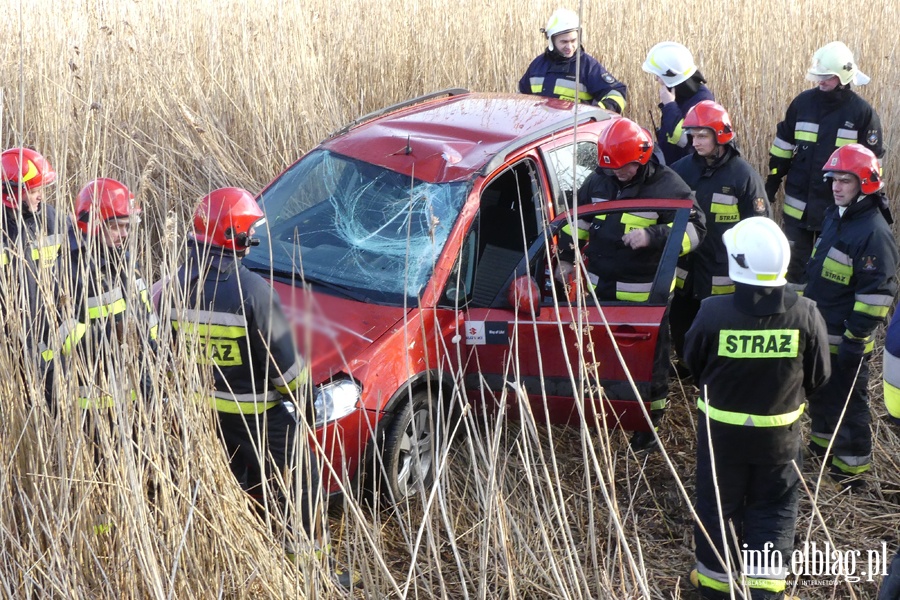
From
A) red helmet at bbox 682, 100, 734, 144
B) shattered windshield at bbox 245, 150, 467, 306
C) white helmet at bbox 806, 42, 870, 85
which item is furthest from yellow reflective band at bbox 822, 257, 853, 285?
white helmet at bbox 806, 42, 870, 85

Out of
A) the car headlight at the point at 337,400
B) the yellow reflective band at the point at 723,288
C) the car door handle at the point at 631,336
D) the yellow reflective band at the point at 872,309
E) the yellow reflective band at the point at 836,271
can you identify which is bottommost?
the yellow reflective band at the point at 723,288

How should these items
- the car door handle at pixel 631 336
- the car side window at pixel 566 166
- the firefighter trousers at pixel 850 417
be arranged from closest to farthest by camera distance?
the car door handle at pixel 631 336 < the firefighter trousers at pixel 850 417 < the car side window at pixel 566 166

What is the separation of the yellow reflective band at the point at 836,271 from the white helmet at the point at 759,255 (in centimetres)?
124

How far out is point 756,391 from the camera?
331 centimetres

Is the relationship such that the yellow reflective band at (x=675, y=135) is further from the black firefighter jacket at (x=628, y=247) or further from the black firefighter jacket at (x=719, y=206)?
the black firefighter jacket at (x=628, y=247)

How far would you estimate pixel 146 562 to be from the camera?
1960 mm

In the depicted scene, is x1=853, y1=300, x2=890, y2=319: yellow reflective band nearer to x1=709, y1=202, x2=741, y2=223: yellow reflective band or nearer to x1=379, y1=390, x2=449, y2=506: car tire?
x1=709, y1=202, x2=741, y2=223: yellow reflective band

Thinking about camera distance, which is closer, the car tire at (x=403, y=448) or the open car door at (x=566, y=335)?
the car tire at (x=403, y=448)

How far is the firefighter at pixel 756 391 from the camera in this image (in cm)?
320

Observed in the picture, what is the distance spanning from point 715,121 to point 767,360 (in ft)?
6.82

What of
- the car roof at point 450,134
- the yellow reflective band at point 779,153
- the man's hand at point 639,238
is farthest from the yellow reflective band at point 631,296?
the yellow reflective band at point 779,153

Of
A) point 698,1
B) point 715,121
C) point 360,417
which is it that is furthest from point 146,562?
point 698,1

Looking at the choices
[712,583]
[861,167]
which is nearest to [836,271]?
[861,167]

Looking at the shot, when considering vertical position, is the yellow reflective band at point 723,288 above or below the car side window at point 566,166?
below
